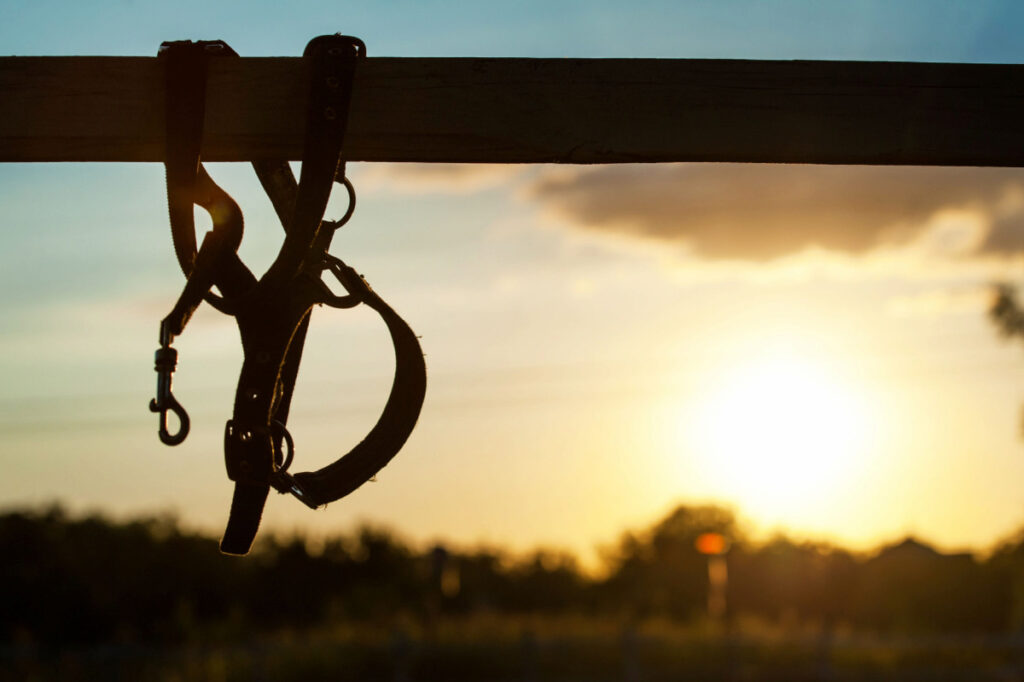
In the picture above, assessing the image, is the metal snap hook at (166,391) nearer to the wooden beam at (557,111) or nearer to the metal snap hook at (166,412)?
the metal snap hook at (166,412)

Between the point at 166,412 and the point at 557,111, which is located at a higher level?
the point at 557,111

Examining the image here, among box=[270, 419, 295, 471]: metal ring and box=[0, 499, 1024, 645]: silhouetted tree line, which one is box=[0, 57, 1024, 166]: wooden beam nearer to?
box=[270, 419, 295, 471]: metal ring

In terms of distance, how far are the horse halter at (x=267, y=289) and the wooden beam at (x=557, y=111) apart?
53 millimetres

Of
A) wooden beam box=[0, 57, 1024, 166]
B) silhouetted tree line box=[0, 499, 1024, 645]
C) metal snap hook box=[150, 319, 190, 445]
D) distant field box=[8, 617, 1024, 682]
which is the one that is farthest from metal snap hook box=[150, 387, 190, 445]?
silhouetted tree line box=[0, 499, 1024, 645]

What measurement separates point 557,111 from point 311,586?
43.6 metres

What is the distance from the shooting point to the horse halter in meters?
1.66

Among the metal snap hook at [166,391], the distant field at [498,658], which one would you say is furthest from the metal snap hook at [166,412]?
the distant field at [498,658]

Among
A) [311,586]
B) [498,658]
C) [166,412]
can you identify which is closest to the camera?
[166,412]

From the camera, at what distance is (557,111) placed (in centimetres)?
176

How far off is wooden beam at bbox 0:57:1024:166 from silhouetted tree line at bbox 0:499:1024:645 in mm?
19498

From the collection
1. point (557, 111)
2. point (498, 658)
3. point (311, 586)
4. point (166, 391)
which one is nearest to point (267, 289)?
point (166, 391)

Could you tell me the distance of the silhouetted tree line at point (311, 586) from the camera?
108ft

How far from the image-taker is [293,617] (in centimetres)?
4231

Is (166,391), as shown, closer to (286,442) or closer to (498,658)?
(286,442)
